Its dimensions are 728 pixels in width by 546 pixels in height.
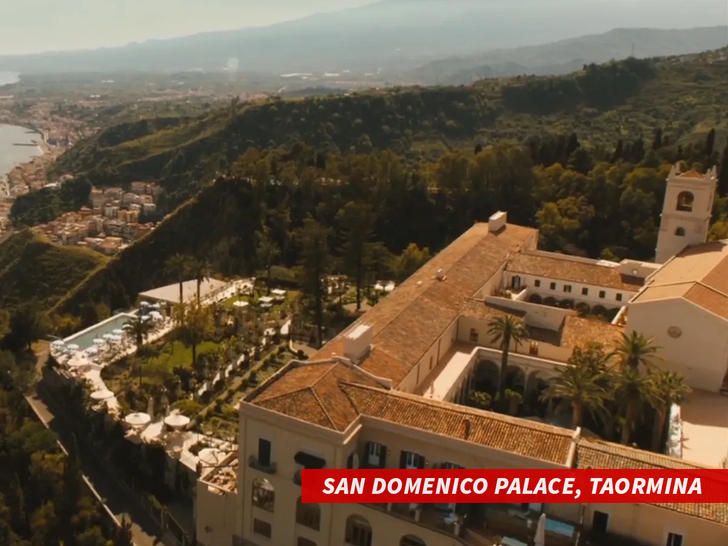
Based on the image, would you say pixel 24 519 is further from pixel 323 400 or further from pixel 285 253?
pixel 285 253

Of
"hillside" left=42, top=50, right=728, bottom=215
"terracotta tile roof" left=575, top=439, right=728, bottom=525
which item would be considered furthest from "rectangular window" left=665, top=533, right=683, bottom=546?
"hillside" left=42, top=50, right=728, bottom=215

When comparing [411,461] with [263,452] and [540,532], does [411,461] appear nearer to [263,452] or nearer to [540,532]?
[540,532]

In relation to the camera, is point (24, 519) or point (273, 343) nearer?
point (24, 519)

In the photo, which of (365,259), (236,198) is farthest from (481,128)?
(365,259)

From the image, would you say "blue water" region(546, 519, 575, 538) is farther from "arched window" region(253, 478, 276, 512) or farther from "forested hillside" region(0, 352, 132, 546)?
"forested hillside" region(0, 352, 132, 546)

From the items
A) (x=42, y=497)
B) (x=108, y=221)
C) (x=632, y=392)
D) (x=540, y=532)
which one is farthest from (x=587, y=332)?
(x=108, y=221)
